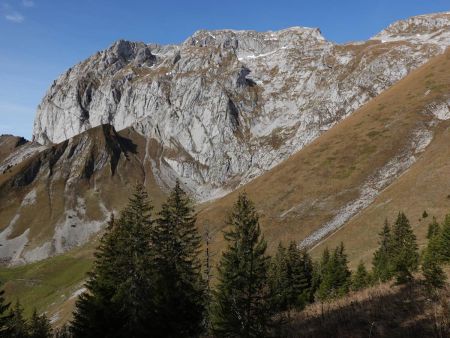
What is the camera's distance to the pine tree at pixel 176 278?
3095cm

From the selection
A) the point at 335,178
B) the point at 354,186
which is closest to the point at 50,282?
the point at 335,178

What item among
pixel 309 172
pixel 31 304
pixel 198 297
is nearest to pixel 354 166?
pixel 309 172

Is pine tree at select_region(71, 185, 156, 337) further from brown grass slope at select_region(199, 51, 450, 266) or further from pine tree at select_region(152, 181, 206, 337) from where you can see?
→ brown grass slope at select_region(199, 51, 450, 266)

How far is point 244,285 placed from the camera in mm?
21141

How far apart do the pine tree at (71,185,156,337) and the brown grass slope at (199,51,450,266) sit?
59.7 metres

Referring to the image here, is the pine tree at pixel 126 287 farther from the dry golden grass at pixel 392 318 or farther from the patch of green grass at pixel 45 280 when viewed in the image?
the patch of green grass at pixel 45 280

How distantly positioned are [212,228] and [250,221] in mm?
105764

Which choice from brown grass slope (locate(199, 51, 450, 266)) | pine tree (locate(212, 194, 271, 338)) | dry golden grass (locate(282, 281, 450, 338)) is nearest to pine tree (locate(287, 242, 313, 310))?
brown grass slope (locate(199, 51, 450, 266))

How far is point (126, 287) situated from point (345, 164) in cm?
10988

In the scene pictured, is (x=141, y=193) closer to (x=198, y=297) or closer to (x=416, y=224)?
(x=198, y=297)

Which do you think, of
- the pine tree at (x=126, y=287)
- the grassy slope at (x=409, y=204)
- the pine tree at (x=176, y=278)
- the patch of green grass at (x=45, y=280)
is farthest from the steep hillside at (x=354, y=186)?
the pine tree at (x=126, y=287)

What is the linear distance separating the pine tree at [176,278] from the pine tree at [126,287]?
2.64 feet

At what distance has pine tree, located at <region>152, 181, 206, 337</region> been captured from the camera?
3095 centimetres

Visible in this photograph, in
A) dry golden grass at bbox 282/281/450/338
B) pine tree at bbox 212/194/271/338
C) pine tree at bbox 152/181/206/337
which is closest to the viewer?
dry golden grass at bbox 282/281/450/338
